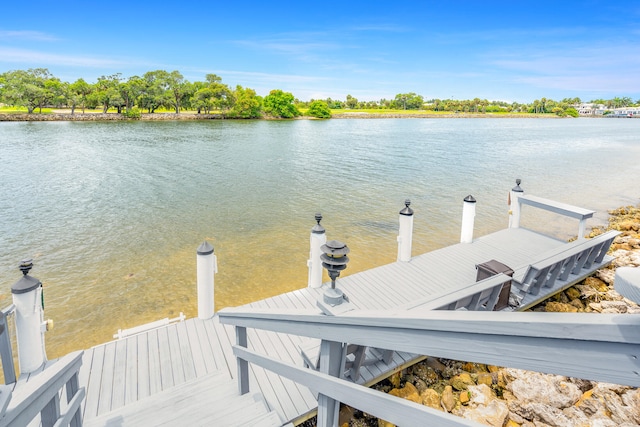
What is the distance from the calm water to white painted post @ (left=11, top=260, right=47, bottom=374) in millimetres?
1953

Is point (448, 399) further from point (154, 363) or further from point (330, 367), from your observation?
point (154, 363)

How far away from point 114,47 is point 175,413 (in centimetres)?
12649

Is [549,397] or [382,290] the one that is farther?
[382,290]

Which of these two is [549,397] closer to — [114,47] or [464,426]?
[464,426]

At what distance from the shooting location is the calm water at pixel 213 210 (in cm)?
743

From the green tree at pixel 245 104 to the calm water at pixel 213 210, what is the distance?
46442 millimetres

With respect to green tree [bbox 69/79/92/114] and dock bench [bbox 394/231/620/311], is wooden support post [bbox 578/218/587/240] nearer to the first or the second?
dock bench [bbox 394/231/620/311]

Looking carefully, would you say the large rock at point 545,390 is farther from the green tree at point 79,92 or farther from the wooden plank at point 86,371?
the green tree at point 79,92

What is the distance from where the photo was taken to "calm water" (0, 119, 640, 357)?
24.4 feet

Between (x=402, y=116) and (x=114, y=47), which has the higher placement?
(x=114, y=47)

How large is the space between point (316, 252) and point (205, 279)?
189cm

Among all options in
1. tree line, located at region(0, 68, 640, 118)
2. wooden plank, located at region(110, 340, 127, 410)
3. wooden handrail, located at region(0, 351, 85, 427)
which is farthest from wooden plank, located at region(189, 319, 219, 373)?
tree line, located at region(0, 68, 640, 118)

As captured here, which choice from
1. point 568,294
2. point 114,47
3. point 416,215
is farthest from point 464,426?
point 114,47

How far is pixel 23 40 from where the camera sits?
83688mm
